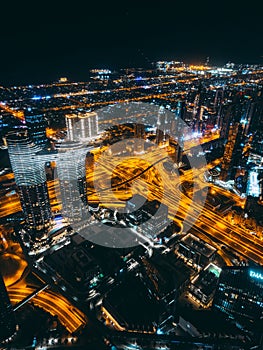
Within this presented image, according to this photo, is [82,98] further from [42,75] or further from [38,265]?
[38,265]

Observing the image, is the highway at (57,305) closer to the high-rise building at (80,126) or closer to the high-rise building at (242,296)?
the high-rise building at (242,296)

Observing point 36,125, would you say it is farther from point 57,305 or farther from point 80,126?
point 57,305

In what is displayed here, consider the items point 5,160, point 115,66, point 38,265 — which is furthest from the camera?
point 115,66

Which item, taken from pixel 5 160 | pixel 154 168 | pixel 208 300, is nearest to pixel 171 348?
pixel 208 300

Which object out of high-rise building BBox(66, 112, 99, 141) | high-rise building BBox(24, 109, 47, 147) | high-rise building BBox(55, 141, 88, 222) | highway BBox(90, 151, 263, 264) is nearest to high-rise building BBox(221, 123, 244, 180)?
highway BBox(90, 151, 263, 264)

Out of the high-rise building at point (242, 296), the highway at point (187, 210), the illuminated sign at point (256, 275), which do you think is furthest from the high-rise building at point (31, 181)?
the illuminated sign at point (256, 275)

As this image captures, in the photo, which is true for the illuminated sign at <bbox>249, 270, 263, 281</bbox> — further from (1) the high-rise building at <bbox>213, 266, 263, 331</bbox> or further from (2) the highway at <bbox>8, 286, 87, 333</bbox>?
(2) the highway at <bbox>8, 286, 87, 333</bbox>

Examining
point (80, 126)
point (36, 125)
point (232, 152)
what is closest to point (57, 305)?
point (36, 125)
